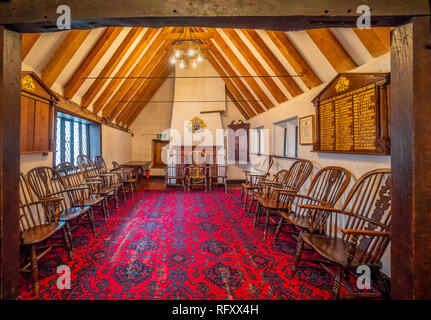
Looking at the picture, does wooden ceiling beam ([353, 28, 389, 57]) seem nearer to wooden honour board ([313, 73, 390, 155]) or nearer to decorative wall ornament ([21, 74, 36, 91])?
wooden honour board ([313, 73, 390, 155])

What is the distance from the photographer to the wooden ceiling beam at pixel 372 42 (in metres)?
1.94

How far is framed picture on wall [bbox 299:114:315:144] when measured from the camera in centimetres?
327

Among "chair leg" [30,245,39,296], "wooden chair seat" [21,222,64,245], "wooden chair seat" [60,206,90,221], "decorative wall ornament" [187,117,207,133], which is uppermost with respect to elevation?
"decorative wall ornament" [187,117,207,133]

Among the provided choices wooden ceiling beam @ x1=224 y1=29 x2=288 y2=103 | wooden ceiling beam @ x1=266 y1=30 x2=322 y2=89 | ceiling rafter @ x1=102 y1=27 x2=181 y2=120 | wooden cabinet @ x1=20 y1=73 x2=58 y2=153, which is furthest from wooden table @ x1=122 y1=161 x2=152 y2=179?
wooden ceiling beam @ x1=266 y1=30 x2=322 y2=89

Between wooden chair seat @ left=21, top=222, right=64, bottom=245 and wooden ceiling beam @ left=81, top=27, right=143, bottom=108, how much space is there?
3.07m

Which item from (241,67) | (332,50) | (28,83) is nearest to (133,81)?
(241,67)

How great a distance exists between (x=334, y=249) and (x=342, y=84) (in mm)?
1989

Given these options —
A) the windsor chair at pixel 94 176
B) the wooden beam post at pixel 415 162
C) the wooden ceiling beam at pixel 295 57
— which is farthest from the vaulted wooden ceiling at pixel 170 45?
the windsor chair at pixel 94 176

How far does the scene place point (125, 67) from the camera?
4645 millimetres

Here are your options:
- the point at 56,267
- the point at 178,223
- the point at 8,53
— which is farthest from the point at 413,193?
the point at 56,267

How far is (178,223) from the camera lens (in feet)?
11.2

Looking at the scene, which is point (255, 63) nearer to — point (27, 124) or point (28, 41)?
point (28, 41)

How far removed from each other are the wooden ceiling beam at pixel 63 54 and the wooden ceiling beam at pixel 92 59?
450 millimetres
